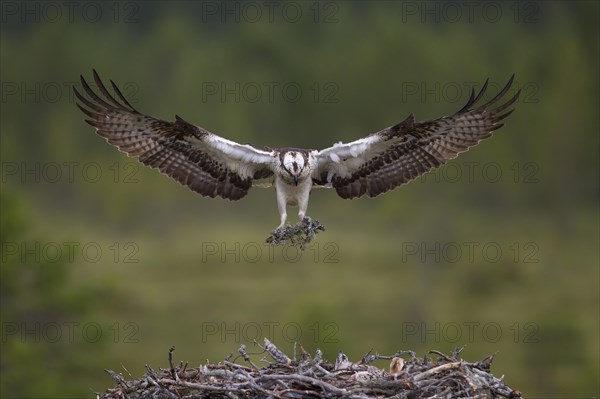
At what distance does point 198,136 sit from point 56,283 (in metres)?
15.1

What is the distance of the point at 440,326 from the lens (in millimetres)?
40406

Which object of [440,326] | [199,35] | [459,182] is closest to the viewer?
[440,326]

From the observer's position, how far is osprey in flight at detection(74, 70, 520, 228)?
459 inches

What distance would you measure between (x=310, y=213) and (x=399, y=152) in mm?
43009

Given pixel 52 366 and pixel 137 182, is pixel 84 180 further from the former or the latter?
pixel 52 366

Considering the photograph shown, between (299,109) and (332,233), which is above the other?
(299,109)

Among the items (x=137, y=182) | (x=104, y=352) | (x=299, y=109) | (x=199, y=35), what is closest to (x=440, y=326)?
(x=104, y=352)

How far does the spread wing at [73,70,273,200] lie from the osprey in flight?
12 mm

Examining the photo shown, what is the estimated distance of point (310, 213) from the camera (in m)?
55.1
